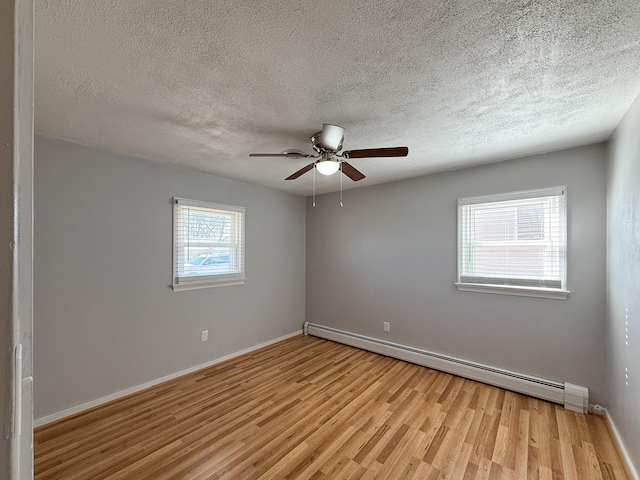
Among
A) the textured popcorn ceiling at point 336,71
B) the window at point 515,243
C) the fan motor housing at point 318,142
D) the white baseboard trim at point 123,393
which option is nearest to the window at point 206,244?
the white baseboard trim at point 123,393

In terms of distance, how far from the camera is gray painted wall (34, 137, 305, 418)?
7.80ft

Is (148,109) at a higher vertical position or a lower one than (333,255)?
higher

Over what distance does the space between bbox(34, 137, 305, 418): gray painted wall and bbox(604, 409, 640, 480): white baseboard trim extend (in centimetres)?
366

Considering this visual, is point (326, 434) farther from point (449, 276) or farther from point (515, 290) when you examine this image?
point (515, 290)

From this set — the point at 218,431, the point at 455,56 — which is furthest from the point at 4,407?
the point at 218,431

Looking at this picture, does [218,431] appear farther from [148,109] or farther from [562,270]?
[562,270]

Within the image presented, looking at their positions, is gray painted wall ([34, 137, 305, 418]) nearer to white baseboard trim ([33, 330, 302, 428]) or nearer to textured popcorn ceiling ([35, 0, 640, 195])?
white baseboard trim ([33, 330, 302, 428])

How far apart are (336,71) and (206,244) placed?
265 cm

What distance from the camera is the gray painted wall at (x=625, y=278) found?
1.78 m

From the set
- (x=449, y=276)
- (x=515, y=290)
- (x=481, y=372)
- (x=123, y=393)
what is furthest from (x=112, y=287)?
(x=515, y=290)

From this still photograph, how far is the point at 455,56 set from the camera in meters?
1.42

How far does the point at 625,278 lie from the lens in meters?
1.98

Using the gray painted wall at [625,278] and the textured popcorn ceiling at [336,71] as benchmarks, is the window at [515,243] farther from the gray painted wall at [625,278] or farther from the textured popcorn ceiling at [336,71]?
the textured popcorn ceiling at [336,71]

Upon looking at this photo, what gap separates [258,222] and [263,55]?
111 inches
